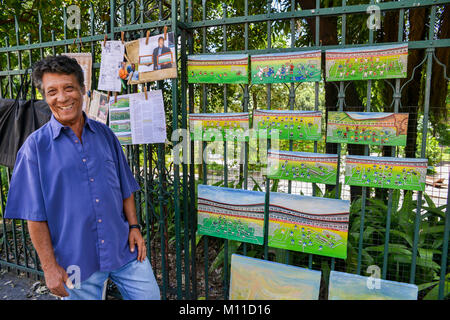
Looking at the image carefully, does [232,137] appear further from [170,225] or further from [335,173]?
[170,225]

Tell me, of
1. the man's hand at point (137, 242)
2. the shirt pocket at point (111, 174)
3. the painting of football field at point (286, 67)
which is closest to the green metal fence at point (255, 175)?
the painting of football field at point (286, 67)

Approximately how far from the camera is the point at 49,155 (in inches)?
63.4

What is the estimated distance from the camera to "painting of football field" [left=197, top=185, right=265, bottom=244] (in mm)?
2377

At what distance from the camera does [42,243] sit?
1583 mm

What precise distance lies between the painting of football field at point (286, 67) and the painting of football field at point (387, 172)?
2.24 feet

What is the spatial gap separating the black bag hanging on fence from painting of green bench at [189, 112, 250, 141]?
1.43m

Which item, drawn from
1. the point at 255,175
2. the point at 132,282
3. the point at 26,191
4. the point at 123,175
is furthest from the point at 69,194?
the point at 255,175

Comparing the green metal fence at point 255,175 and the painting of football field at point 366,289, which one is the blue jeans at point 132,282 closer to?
the green metal fence at point 255,175

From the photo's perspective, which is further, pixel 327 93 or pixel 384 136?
pixel 327 93

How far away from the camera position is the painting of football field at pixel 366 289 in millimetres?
2059

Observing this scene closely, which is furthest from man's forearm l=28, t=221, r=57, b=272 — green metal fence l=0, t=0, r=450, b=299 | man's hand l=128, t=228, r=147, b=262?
green metal fence l=0, t=0, r=450, b=299

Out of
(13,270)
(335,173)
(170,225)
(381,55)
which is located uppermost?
(381,55)
